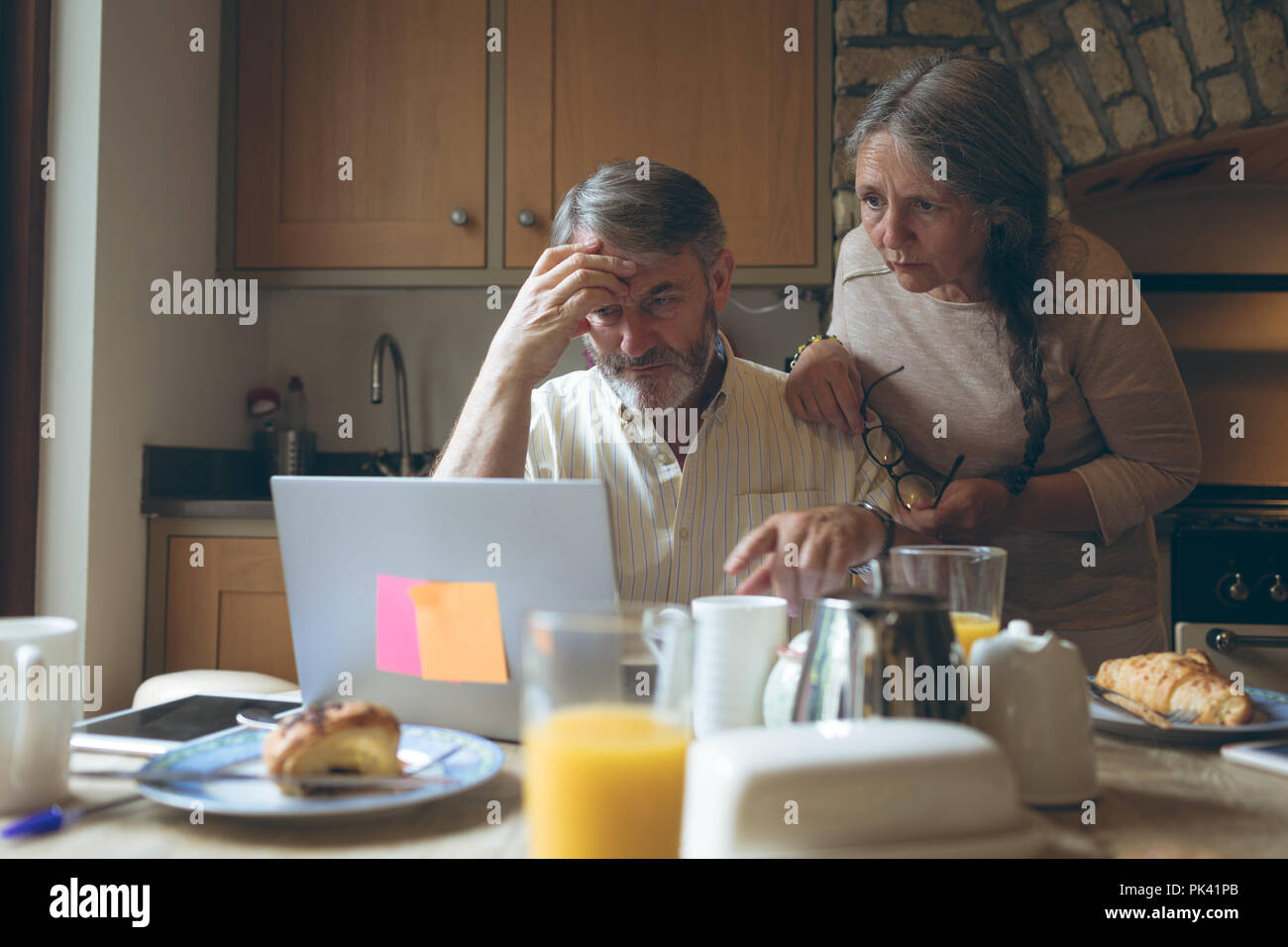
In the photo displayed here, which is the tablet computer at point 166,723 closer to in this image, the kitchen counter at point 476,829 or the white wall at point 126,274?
the kitchen counter at point 476,829

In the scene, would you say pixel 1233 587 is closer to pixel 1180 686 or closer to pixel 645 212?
pixel 1180 686

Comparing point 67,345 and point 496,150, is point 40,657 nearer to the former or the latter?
point 67,345

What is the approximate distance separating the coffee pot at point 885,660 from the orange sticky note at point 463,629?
10.1 inches

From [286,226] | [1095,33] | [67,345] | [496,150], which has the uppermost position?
[1095,33]

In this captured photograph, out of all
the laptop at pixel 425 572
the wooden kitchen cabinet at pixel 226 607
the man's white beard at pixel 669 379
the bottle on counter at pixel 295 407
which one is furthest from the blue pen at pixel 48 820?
the bottle on counter at pixel 295 407

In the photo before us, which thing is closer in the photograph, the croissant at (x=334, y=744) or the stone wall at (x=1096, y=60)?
the croissant at (x=334, y=744)

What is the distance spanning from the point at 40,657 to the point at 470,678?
1.03 ft

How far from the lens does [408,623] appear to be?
849 mm

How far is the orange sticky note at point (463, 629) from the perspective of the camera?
82cm

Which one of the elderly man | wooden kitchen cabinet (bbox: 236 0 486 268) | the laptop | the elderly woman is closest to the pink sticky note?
the laptop

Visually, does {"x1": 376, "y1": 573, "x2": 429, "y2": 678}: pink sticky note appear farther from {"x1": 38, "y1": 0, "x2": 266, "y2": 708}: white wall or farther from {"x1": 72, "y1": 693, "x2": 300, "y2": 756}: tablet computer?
{"x1": 38, "y1": 0, "x2": 266, "y2": 708}: white wall

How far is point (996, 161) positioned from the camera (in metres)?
1.41

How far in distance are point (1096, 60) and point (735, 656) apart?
2087 mm
